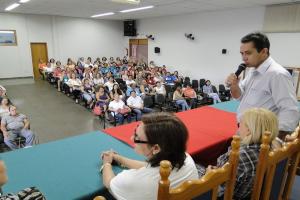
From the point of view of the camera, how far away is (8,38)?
10.4m

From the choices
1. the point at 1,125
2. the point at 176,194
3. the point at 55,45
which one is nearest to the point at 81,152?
the point at 176,194

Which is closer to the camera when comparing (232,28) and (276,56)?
(276,56)

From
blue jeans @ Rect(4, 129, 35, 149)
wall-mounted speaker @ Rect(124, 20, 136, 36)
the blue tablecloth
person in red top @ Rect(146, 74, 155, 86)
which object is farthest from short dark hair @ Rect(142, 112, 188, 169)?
wall-mounted speaker @ Rect(124, 20, 136, 36)

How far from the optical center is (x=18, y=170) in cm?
137

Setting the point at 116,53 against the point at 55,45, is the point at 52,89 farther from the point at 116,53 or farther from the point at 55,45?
the point at 116,53

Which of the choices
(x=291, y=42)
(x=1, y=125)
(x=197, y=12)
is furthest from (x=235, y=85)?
(x=197, y=12)

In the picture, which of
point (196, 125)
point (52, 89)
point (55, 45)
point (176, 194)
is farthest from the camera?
point (55, 45)

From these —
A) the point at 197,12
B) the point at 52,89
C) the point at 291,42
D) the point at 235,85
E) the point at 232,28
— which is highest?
the point at 197,12

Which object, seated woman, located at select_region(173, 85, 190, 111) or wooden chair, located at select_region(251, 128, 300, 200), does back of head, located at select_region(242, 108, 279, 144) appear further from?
seated woman, located at select_region(173, 85, 190, 111)

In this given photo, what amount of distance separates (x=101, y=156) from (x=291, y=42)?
23.1 feet

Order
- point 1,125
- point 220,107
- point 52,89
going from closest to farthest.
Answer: point 220,107 < point 1,125 < point 52,89

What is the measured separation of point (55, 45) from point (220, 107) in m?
10.7

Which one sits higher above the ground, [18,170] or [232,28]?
[232,28]

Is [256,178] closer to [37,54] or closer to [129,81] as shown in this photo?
[129,81]
